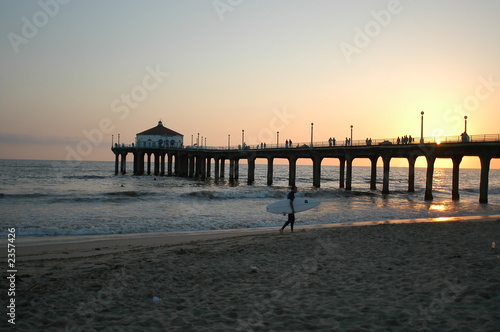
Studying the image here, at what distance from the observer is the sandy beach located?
5.49 m

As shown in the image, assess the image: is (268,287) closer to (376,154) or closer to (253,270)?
(253,270)

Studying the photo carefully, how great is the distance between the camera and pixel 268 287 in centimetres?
718

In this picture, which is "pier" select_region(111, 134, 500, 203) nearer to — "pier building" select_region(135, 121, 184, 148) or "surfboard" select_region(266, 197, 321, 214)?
"pier building" select_region(135, 121, 184, 148)

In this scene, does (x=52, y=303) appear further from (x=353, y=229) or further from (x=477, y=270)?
(x=353, y=229)

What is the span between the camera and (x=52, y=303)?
649cm

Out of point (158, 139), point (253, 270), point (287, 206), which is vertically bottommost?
point (253, 270)

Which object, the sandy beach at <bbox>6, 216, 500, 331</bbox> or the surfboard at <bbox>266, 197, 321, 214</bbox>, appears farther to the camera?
the surfboard at <bbox>266, 197, 321, 214</bbox>

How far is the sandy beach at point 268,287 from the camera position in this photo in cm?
549

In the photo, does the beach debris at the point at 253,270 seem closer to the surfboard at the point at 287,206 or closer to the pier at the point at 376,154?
the surfboard at the point at 287,206


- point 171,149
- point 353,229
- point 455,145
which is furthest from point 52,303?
point 171,149

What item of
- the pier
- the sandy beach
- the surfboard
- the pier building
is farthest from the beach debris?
the pier building

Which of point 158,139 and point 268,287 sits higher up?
point 158,139

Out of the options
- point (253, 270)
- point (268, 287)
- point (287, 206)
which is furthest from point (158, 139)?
point (268, 287)

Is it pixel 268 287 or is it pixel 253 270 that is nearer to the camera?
pixel 268 287
